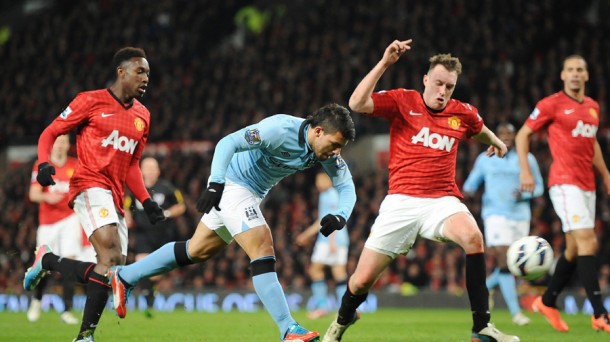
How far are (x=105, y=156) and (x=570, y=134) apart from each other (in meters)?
4.65

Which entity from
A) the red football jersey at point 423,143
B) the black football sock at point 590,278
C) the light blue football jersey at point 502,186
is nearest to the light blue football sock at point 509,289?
the light blue football jersey at point 502,186

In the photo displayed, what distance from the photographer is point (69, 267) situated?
311 inches

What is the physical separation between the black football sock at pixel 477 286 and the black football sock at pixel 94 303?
273cm

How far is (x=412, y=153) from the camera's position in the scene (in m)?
6.77

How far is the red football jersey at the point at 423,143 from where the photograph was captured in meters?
6.72

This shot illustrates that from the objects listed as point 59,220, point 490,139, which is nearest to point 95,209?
point 490,139

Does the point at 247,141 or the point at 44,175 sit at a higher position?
the point at 247,141

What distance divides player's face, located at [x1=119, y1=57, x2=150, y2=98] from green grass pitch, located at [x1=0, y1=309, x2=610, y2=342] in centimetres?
222

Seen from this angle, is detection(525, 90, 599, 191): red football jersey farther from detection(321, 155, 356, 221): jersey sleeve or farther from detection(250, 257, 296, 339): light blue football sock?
detection(250, 257, 296, 339): light blue football sock

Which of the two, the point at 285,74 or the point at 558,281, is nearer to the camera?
the point at 558,281

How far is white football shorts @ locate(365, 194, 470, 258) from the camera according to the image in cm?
663

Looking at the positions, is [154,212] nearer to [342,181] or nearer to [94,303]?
[94,303]

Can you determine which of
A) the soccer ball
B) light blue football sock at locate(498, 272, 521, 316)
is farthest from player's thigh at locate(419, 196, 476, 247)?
light blue football sock at locate(498, 272, 521, 316)

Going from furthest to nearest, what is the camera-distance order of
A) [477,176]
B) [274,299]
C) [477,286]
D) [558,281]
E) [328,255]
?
[328,255]
[477,176]
[558,281]
[477,286]
[274,299]
